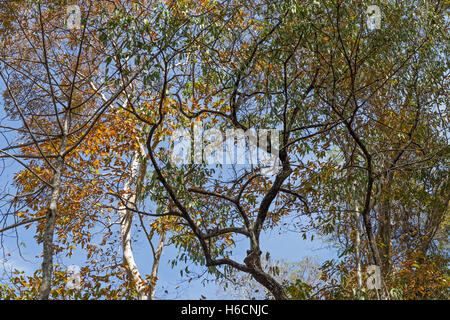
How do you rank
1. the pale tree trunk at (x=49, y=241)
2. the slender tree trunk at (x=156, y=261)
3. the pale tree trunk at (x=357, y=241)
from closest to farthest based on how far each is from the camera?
the pale tree trunk at (x=49, y=241) → the pale tree trunk at (x=357, y=241) → the slender tree trunk at (x=156, y=261)

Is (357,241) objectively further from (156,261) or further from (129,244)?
(129,244)

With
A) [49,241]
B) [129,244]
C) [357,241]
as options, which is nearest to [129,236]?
[129,244]

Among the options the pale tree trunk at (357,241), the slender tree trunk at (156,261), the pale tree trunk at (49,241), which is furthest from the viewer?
the slender tree trunk at (156,261)

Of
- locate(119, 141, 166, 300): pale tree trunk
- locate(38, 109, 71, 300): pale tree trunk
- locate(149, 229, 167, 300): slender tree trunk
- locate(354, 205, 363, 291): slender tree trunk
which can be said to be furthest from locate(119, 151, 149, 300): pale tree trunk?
locate(354, 205, 363, 291): slender tree trunk

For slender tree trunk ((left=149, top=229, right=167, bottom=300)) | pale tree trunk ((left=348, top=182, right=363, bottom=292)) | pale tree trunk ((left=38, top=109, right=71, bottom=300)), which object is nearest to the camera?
pale tree trunk ((left=38, top=109, right=71, bottom=300))

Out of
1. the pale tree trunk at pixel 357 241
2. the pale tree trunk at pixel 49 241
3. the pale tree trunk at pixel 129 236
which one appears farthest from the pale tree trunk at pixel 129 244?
the pale tree trunk at pixel 357 241

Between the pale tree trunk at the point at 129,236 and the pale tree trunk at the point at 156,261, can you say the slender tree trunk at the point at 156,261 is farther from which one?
the pale tree trunk at the point at 129,236

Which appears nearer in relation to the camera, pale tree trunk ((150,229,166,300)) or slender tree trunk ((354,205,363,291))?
slender tree trunk ((354,205,363,291))

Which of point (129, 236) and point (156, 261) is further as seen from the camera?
point (129, 236)

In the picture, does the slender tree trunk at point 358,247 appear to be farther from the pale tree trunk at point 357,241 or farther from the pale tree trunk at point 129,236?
the pale tree trunk at point 129,236

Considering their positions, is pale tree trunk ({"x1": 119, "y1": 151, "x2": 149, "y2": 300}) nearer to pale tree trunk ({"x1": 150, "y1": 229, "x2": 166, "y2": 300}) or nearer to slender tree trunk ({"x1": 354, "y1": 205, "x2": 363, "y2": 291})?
pale tree trunk ({"x1": 150, "y1": 229, "x2": 166, "y2": 300})

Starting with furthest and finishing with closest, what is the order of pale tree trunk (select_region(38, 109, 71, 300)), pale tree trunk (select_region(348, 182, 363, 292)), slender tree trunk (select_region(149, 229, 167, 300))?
slender tree trunk (select_region(149, 229, 167, 300)) → pale tree trunk (select_region(348, 182, 363, 292)) → pale tree trunk (select_region(38, 109, 71, 300))

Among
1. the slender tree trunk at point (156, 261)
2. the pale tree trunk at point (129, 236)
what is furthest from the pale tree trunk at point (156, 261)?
the pale tree trunk at point (129, 236)

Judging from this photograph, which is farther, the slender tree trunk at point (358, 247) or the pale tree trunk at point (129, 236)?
the pale tree trunk at point (129, 236)
